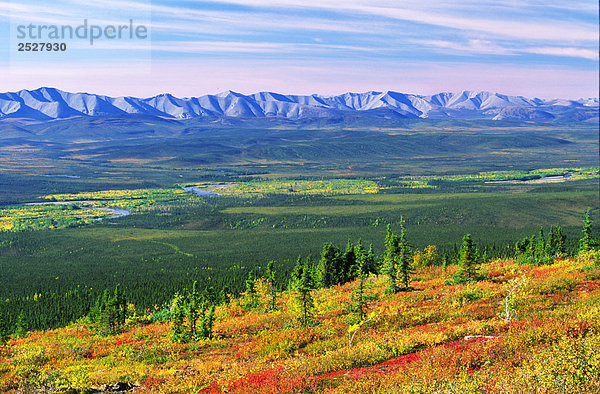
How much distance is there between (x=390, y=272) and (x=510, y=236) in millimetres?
87839

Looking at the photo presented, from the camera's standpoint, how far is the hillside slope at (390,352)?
17547mm

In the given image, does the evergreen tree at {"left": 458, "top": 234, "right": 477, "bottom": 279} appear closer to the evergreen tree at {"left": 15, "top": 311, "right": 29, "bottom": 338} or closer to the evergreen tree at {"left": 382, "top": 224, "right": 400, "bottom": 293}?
the evergreen tree at {"left": 382, "top": 224, "right": 400, "bottom": 293}

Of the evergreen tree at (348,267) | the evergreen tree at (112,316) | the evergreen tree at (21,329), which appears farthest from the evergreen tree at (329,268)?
the evergreen tree at (21,329)

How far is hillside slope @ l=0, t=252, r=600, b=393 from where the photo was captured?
1755 cm

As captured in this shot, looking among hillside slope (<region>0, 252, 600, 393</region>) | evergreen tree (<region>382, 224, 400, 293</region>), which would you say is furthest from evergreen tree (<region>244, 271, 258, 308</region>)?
evergreen tree (<region>382, 224, 400, 293</region>)

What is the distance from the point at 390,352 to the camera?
24453mm

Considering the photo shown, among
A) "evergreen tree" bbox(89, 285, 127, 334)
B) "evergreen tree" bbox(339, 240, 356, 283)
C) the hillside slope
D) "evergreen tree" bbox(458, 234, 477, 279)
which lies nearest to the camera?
the hillside slope

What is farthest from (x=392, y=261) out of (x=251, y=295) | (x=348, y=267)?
(x=348, y=267)

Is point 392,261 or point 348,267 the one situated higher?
point 392,261

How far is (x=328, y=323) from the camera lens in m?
38.5

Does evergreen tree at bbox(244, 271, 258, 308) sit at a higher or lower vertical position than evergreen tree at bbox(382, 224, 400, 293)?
lower

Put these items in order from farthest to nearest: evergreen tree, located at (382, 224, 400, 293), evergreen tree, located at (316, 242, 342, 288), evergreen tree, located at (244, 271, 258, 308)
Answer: evergreen tree, located at (316, 242, 342, 288)
evergreen tree, located at (244, 271, 258, 308)
evergreen tree, located at (382, 224, 400, 293)

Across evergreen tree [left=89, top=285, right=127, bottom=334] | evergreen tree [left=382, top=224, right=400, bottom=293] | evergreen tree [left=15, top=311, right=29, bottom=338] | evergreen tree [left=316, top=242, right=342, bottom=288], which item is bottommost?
evergreen tree [left=15, top=311, right=29, bottom=338]

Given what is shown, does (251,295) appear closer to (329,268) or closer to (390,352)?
(329,268)
